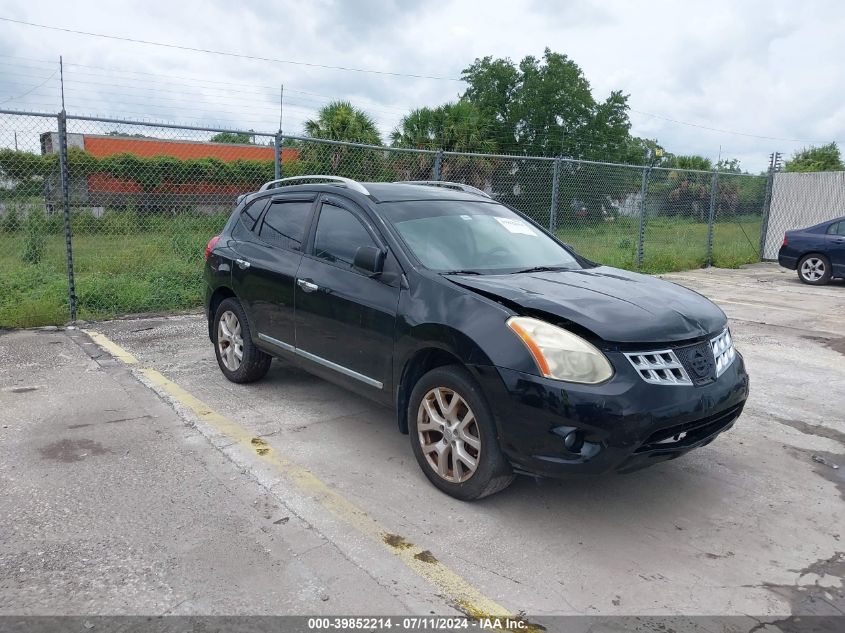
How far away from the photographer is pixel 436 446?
3711mm

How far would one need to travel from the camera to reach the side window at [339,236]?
4.43 metres

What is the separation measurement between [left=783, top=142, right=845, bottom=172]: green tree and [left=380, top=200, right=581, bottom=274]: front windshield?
5290cm

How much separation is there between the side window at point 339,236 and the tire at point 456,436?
1089mm

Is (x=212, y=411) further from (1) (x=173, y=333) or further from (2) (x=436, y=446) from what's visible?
(1) (x=173, y=333)

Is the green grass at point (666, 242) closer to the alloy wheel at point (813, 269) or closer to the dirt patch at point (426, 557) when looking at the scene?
the alloy wheel at point (813, 269)

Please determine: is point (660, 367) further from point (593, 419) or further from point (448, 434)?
point (448, 434)

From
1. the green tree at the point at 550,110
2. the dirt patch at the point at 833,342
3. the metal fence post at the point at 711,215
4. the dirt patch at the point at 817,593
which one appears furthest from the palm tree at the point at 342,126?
the green tree at the point at 550,110

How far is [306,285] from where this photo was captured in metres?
4.64

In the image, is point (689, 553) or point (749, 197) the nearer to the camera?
point (689, 553)

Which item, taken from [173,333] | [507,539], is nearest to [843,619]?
[507,539]

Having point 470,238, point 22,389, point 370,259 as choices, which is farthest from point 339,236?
point 22,389

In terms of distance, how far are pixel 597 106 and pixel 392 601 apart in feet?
143

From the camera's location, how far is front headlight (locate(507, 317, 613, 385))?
3209 millimetres

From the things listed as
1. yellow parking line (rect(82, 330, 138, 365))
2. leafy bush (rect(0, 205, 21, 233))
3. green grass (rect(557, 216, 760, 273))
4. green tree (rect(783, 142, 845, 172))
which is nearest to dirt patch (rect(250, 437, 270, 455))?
yellow parking line (rect(82, 330, 138, 365))
